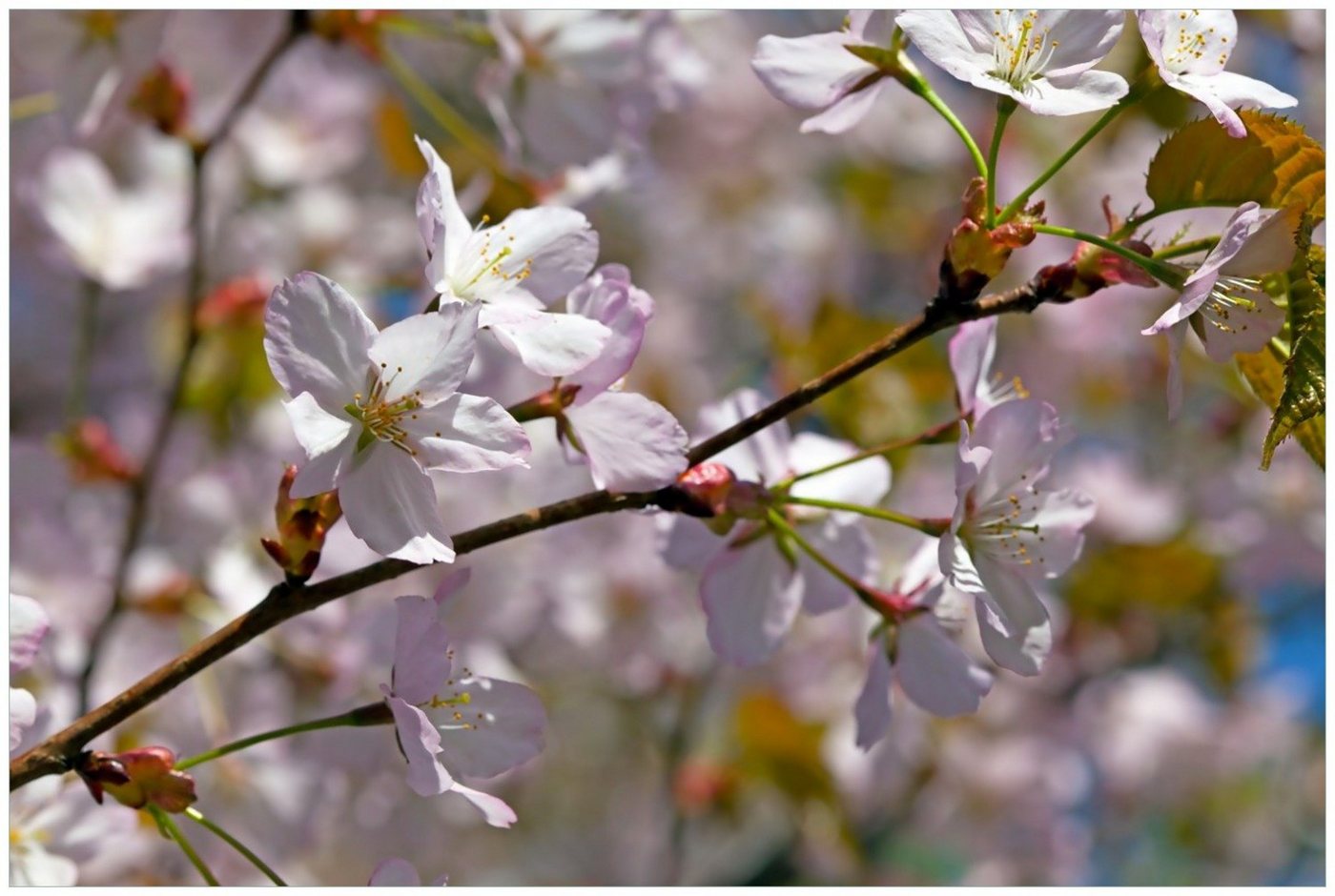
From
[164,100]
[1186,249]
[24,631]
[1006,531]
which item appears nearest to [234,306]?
[164,100]

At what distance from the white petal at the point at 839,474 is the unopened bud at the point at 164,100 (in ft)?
2.48

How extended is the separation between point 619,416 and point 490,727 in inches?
8.7

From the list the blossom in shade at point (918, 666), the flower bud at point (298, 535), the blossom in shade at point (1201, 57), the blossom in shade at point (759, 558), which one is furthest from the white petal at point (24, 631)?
the blossom in shade at point (1201, 57)

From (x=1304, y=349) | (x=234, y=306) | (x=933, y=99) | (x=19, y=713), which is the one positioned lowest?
(x=234, y=306)

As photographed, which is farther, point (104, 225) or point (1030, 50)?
point (104, 225)

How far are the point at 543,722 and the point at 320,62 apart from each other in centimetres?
170

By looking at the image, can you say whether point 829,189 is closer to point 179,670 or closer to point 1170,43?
point 1170,43

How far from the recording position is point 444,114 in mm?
1460

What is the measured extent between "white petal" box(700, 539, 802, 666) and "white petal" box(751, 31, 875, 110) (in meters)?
0.32

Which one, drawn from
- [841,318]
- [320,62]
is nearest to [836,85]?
[841,318]

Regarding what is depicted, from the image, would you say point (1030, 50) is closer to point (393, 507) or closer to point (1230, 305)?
point (1230, 305)

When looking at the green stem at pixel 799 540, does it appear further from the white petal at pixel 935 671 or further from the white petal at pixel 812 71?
the white petal at pixel 812 71

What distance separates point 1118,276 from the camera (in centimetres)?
79

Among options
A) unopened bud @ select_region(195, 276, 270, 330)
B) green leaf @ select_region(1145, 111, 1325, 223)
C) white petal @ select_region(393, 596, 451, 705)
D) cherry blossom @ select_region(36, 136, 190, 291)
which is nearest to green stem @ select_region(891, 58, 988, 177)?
green leaf @ select_region(1145, 111, 1325, 223)
